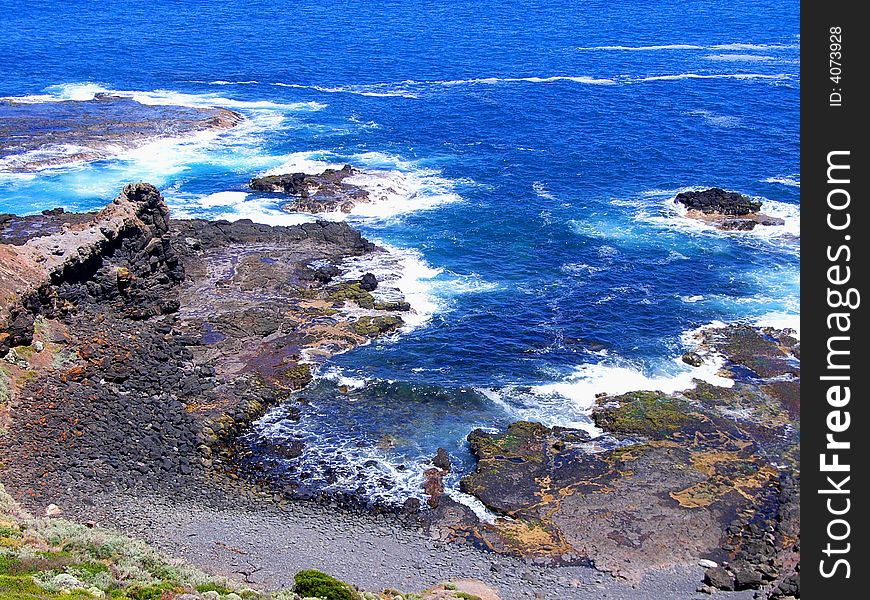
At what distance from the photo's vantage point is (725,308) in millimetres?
79188

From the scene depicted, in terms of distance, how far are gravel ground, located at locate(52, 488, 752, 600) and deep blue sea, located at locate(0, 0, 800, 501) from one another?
14.6 ft

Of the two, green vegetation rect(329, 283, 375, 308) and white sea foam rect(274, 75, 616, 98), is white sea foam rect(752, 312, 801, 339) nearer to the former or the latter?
green vegetation rect(329, 283, 375, 308)

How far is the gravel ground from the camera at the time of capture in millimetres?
47656

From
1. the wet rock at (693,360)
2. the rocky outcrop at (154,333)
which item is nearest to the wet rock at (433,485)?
the rocky outcrop at (154,333)

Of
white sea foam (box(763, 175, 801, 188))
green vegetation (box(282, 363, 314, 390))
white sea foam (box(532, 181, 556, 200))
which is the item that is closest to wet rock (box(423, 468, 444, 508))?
green vegetation (box(282, 363, 314, 390))

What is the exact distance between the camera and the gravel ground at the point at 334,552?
156 feet

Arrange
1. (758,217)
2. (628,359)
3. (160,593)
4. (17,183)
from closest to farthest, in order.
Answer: (160,593) → (628,359) → (758,217) → (17,183)

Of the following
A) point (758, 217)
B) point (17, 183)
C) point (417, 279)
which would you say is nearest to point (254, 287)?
point (417, 279)

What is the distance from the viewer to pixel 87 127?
414ft
